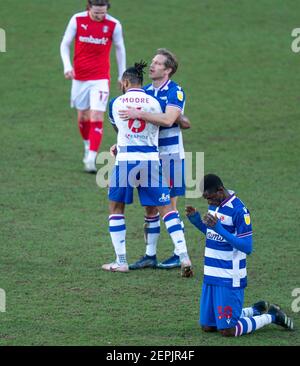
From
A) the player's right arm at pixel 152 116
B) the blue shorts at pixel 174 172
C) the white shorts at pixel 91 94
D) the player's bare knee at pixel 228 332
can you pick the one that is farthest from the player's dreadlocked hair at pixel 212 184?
the white shorts at pixel 91 94

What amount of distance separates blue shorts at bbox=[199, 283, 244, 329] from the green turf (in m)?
0.14

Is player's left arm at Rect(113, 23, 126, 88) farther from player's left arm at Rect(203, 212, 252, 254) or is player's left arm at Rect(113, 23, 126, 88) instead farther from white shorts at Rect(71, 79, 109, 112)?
player's left arm at Rect(203, 212, 252, 254)

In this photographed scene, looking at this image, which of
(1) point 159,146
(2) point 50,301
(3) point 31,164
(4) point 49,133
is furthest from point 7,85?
(2) point 50,301

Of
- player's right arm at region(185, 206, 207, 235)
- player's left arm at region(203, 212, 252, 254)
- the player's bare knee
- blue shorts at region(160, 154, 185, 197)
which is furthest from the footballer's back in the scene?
the player's bare knee

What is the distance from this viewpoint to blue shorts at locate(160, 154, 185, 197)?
10156 mm

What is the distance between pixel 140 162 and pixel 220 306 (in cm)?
210

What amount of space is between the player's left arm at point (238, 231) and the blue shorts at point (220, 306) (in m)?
0.37

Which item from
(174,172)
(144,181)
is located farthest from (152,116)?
(174,172)

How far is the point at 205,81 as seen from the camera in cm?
1920

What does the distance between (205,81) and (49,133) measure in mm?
4090

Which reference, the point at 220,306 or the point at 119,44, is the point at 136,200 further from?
the point at 220,306
